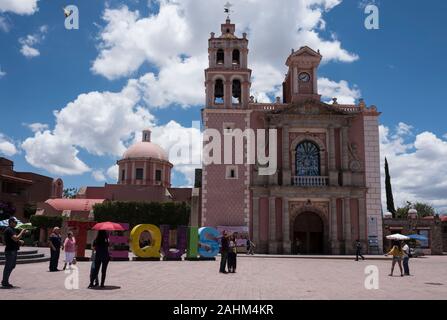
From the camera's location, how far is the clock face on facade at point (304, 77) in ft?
123

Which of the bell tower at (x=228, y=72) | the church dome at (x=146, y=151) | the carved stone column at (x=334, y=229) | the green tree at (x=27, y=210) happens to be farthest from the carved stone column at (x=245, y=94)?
the green tree at (x=27, y=210)

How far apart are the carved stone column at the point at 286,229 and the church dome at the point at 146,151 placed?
2289 centimetres

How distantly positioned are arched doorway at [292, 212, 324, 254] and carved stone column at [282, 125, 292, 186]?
9.79ft

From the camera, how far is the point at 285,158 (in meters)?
34.9

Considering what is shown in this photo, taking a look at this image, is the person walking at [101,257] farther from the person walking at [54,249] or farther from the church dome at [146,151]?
the church dome at [146,151]

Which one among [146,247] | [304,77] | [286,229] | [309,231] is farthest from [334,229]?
[146,247]

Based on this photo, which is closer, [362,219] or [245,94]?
[362,219]

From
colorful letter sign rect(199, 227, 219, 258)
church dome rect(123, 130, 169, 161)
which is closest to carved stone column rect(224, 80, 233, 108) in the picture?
colorful letter sign rect(199, 227, 219, 258)

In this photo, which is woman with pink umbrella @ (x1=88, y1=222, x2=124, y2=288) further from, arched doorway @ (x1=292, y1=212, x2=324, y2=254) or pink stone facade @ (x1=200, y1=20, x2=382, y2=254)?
arched doorway @ (x1=292, y1=212, x2=324, y2=254)

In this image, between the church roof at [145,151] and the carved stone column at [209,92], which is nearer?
the carved stone column at [209,92]

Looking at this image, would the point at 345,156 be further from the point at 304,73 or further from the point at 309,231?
the point at 304,73

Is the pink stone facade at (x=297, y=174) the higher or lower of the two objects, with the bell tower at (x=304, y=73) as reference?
lower

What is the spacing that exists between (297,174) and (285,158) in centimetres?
173

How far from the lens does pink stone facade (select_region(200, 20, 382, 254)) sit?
112ft
